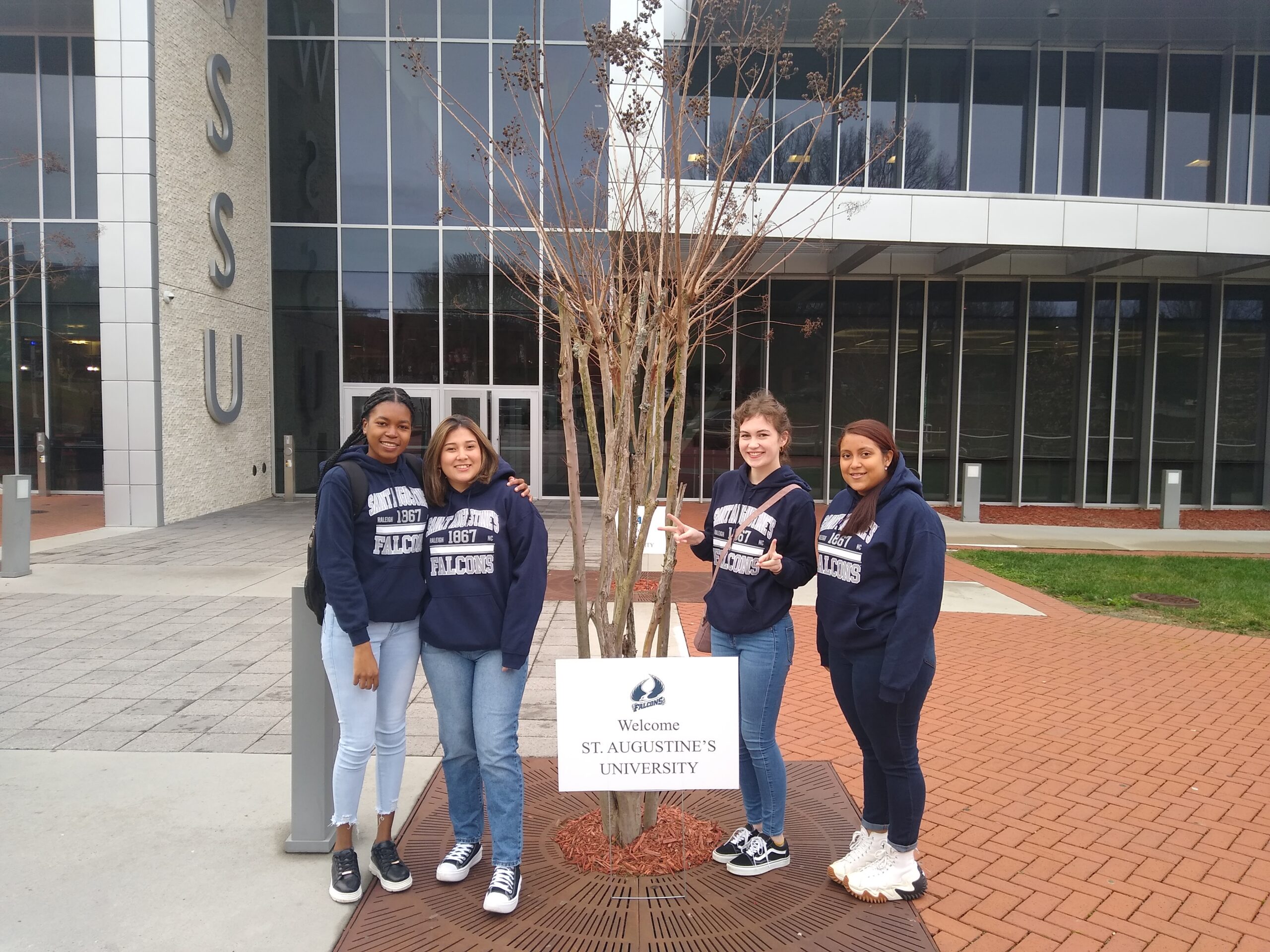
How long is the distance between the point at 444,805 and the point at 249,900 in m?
0.97

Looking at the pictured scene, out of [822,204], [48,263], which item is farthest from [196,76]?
[822,204]

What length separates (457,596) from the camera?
320 cm

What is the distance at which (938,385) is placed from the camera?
1786 cm

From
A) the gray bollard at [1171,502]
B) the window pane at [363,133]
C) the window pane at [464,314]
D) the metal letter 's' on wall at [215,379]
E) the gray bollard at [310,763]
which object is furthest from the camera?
the window pane at [464,314]

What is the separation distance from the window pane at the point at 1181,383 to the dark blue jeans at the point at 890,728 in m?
17.6

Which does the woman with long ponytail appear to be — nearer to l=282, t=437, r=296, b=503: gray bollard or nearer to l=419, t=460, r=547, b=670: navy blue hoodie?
l=419, t=460, r=547, b=670: navy blue hoodie

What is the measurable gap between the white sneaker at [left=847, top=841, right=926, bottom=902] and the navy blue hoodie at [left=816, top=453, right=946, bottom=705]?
28.1 inches

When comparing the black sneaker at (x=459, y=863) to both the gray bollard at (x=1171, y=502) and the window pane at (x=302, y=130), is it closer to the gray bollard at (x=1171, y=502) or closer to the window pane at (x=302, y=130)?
the gray bollard at (x=1171, y=502)

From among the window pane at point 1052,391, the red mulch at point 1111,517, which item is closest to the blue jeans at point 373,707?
the red mulch at point 1111,517

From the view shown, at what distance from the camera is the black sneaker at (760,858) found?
11.2 ft

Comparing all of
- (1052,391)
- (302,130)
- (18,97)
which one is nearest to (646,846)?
(1052,391)

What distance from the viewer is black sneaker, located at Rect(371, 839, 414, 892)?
10.8 ft

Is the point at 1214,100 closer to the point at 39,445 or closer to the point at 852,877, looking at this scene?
the point at 852,877

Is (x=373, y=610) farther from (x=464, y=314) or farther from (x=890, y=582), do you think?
(x=464, y=314)
